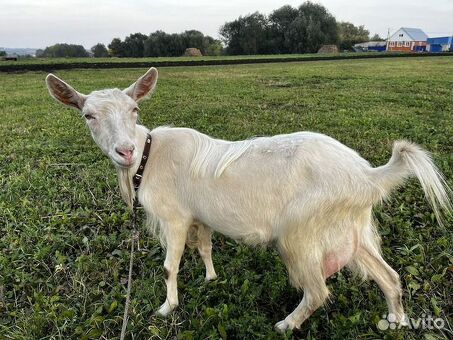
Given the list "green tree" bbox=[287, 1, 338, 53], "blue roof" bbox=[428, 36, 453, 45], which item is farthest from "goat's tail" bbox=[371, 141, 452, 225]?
"blue roof" bbox=[428, 36, 453, 45]

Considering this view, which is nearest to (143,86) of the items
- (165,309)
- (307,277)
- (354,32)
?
(165,309)

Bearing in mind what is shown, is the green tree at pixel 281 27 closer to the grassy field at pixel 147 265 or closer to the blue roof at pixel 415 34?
the blue roof at pixel 415 34

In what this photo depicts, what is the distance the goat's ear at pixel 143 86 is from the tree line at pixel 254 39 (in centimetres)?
5436

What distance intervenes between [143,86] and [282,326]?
7.44 ft

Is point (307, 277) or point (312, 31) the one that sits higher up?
point (312, 31)

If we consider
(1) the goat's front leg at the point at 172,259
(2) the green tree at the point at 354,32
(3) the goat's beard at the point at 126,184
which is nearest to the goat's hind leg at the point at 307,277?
(1) the goat's front leg at the point at 172,259

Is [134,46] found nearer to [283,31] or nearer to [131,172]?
[283,31]

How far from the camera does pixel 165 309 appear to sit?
9.75 ft

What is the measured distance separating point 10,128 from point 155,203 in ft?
21.2

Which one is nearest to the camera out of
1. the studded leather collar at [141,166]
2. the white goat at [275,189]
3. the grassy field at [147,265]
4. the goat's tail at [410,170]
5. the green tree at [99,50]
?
the goat's tail at [410,170]

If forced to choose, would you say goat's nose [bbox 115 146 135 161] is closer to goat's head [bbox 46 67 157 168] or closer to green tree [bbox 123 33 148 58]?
goat's head [bbox 46 67 157 168]

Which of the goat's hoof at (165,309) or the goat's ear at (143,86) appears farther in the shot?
the goat's ear at (143,86)

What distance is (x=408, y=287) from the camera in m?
2.96

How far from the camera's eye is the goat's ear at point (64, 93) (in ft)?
9.43
